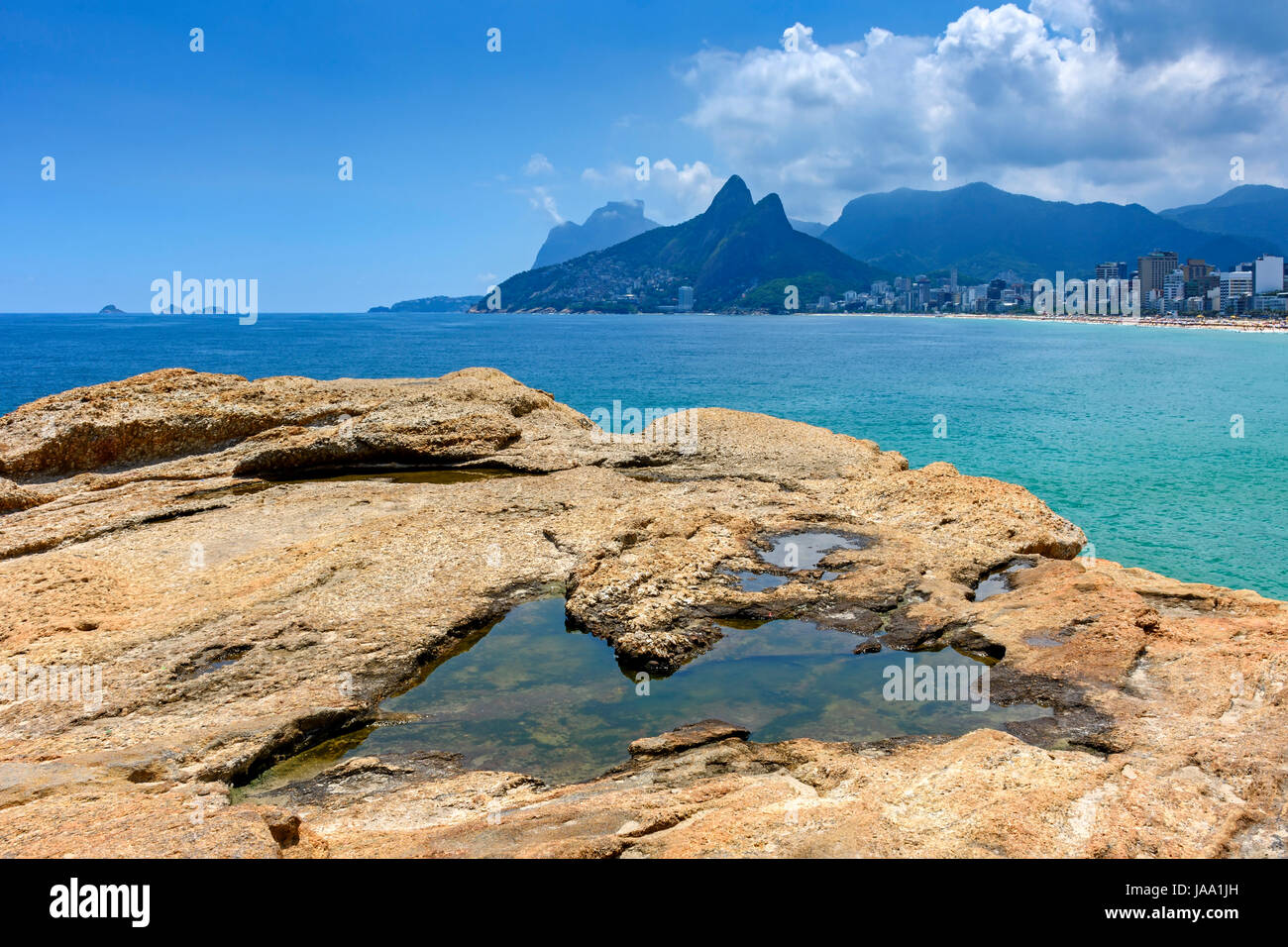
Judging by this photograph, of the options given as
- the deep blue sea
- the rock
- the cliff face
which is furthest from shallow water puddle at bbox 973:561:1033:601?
the deep blue sea

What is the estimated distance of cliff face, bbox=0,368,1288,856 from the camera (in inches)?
251

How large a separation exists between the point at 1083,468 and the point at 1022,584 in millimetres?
24082

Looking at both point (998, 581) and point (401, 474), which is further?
point (401, 474)

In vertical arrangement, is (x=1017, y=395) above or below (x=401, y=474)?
above

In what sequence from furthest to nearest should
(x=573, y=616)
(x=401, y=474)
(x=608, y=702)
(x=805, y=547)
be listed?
(x=401, y=474), (x=805, y=547), (x=573, y=616), (x=608, y=702)

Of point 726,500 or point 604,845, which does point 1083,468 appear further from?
point 604,845

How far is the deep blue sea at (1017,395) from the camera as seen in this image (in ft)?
84.7

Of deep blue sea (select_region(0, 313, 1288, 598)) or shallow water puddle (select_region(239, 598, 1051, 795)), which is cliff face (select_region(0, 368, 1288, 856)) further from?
deep blue sea (select_region(0, 313, 1288, 598))

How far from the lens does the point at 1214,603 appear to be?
11844 millimetres

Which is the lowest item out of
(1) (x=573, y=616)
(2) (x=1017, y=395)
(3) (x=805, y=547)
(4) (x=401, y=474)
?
(1) (x=573, y=616)

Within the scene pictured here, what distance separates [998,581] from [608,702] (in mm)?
6612

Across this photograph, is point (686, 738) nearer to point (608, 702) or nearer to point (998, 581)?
point (608, 702)

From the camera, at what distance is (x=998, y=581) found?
42.5 ft

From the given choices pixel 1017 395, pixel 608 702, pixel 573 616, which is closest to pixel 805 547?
pixel 573 616
